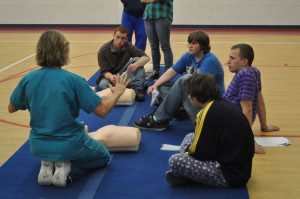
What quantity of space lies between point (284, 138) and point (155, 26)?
233 cm

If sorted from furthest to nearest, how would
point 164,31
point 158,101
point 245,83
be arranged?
point 164,31 < point 158,101 < point 245,83

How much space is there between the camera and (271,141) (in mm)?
3637

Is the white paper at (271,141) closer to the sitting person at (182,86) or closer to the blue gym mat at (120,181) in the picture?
the sitting person at (182,86)

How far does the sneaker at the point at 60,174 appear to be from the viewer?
9.29ft

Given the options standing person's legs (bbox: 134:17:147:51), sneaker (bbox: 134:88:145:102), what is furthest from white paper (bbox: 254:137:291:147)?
standing person's legs (bbox: 134:17:147:51)

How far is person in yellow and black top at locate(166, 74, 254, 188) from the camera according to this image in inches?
104

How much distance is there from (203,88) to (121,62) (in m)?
2.43

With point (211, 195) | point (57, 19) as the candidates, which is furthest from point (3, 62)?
point (211, 195)

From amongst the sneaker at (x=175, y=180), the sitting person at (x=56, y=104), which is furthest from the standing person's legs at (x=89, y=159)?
the sneaker at (x=175, y=180)

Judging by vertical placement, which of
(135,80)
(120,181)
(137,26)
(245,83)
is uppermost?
→ (137,26)

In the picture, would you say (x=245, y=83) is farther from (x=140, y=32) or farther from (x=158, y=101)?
(x=140, y=32)

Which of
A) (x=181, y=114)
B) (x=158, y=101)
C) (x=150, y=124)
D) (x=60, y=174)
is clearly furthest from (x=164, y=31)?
(x=60, y=174)

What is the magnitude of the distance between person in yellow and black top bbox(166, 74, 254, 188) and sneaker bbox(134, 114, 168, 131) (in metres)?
1.04

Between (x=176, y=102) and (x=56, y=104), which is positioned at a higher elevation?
(x=56, y=104)
